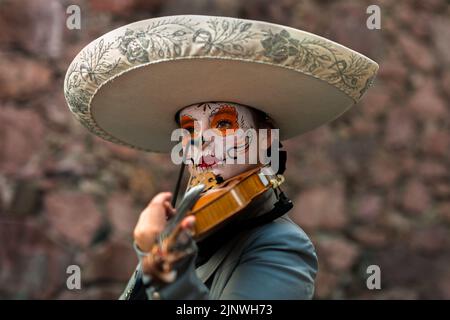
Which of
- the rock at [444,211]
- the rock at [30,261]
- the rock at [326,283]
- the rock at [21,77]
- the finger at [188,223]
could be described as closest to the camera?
the finger at [188,223]

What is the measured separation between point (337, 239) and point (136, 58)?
2136mm

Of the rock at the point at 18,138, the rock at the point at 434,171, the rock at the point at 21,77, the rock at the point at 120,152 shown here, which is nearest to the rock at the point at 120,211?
the rock at the point at 120,152

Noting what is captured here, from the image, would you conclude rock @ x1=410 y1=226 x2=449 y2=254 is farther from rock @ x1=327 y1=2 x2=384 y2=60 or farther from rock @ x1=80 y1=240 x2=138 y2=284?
rock @ x1=80 y1=240 x2=138 y2=284

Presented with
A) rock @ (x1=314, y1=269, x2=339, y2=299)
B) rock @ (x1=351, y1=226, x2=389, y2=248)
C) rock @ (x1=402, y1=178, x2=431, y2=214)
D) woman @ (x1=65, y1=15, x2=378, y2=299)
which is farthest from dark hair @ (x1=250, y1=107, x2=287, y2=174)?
rock @ (x1=402, y1=178, x2=431, y2=214)

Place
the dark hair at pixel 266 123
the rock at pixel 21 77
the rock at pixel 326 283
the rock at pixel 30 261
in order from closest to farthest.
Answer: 1. the dark hair at pixel 266 123
2. the rock at pixel 30 261
3. the rock at pixel 21 77
4. the rock at pixel 326 283

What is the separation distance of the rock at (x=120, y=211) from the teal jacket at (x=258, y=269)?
1.34 meters

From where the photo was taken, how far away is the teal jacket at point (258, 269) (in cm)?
128

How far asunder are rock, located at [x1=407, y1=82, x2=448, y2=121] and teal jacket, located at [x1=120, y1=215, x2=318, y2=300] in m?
2.19

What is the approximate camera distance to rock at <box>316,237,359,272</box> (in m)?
3.29

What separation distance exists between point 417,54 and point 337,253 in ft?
3.71

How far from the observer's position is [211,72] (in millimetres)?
1416

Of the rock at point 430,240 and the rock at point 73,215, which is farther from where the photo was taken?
the rock at point 430,240

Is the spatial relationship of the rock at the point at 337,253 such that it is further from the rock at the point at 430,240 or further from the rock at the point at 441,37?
the rock at the point at 441,37
